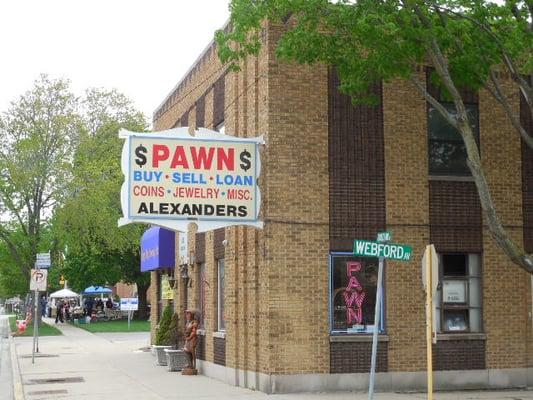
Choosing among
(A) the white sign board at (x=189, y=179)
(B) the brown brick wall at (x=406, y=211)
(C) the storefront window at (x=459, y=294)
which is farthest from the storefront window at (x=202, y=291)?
(C) the storefront window at (x=459, y=294)

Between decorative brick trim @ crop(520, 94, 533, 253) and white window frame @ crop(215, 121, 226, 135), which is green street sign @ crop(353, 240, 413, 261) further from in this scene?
white window frame @ crop(215, 121, 226, 135)

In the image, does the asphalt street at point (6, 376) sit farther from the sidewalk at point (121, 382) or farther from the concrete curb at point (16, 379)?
the sidewalk at point (121, 382)

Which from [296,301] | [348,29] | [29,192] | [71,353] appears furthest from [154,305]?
[29,192]

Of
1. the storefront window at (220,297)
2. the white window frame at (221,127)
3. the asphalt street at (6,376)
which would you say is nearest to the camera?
the asphalt street at (6,376)

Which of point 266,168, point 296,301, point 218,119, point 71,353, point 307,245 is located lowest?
point 71,353

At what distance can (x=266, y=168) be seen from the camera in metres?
15.2

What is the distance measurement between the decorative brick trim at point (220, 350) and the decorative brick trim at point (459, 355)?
4395mm

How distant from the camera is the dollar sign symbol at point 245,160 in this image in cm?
1477

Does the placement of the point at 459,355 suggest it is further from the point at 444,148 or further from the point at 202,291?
the point at 202,291

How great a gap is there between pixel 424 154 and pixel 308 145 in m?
2.43

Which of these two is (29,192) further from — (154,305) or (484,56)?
(484,56)

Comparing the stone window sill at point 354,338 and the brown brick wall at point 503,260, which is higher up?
the brown brick wall at point 503,260

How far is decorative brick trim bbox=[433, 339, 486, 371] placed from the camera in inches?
618

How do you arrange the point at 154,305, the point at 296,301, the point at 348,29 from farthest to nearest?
the point at 154,305
the point at 296,301
the point at 348,29
